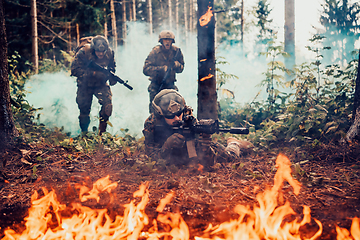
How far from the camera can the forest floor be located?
2605 mm

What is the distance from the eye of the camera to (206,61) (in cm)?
489

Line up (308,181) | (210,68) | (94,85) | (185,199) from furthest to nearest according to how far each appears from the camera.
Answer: (94,85) → (210,68) → (308,181) → (185,199)

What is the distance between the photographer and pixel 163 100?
4.01 m

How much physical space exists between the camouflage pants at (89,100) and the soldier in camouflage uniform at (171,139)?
2.42 metres

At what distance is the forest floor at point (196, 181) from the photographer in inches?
103

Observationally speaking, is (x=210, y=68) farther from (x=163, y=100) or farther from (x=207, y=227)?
(x=207, y=227)

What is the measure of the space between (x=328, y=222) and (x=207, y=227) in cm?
105

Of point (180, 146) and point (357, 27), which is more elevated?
point (357, 27)

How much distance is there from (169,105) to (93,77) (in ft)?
10.1

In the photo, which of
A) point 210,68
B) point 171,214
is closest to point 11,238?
point 171,214

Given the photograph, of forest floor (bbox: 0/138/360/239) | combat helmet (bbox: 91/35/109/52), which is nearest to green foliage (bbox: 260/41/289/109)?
forest floor (bbox: 0/138/360/239)

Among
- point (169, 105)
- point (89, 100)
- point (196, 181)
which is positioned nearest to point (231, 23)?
point (89, 100)

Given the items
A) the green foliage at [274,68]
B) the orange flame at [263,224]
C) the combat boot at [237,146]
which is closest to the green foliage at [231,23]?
the green foliage at [274,68]

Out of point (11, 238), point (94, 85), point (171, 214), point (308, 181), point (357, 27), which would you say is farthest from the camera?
point (357, 27)
